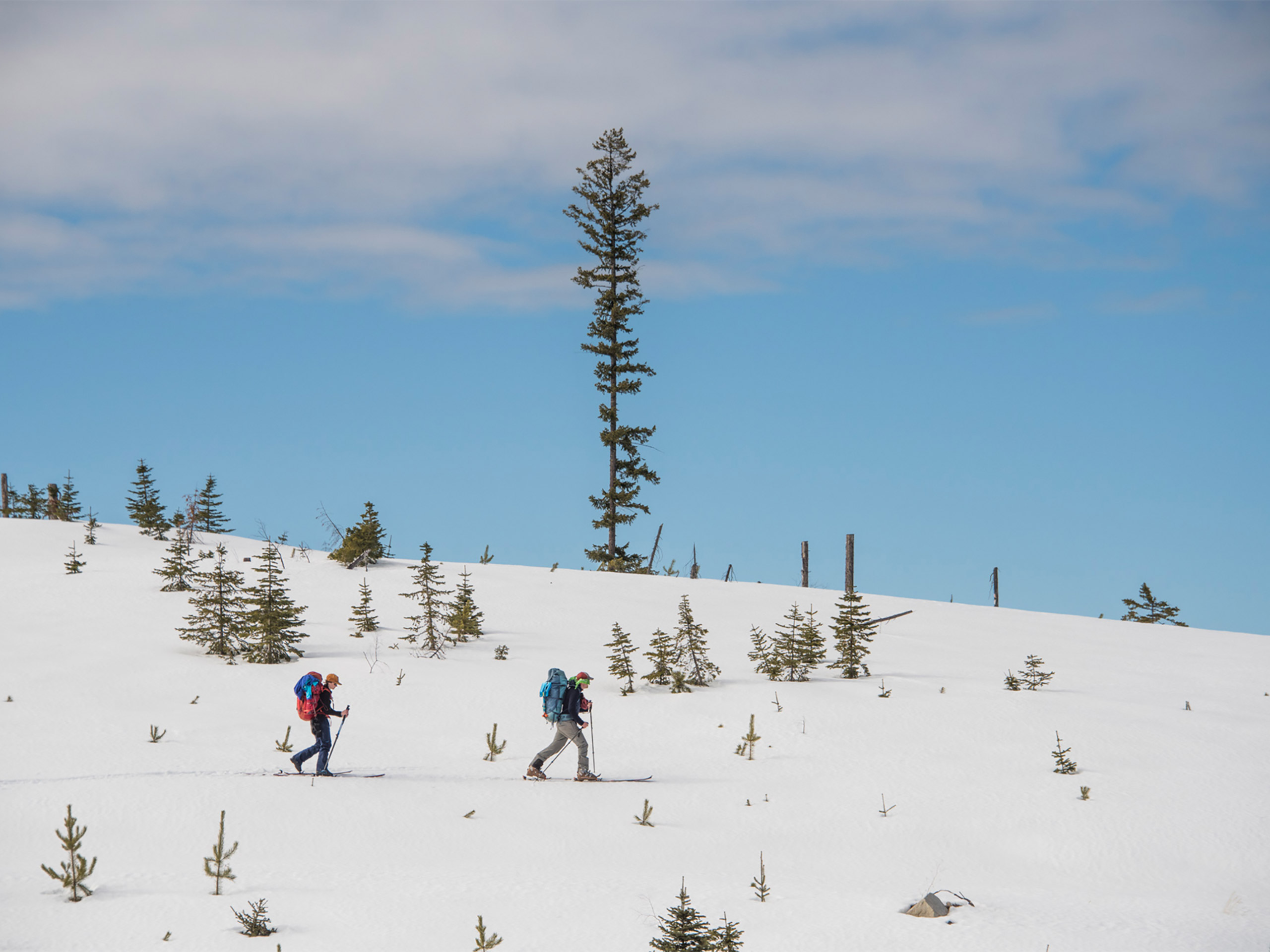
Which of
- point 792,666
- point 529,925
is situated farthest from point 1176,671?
point 529,925

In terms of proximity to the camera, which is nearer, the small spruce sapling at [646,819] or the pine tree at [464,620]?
the small spruce sapling at [646,819]

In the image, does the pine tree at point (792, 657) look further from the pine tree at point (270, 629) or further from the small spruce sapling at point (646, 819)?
the pine tree at point (270, 629)

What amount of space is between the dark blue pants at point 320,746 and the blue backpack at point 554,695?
261 centimetres

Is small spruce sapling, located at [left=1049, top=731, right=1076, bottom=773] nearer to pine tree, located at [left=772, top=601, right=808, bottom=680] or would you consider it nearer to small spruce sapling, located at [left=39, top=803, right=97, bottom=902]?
pine tree, located at [left=772, top=601, right=808, bottom=680]

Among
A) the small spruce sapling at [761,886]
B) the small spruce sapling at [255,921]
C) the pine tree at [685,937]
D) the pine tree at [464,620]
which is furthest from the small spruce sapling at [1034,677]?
the small spruce sapling at [255,921]

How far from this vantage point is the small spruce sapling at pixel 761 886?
861 centimetres

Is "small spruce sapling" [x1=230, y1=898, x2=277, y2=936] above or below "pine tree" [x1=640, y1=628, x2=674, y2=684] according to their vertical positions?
below

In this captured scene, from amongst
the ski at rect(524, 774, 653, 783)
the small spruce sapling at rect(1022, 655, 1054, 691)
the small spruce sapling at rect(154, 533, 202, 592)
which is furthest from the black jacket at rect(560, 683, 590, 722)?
the small spruce sapling at rect(154, 533, 202, 592)

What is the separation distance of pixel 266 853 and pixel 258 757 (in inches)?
140

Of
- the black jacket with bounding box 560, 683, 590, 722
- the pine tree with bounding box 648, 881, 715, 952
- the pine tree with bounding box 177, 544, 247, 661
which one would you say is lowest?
the pine tree with bounding box 648, 881, 715, 952

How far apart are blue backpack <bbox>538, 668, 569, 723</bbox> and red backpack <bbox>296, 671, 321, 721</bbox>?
8.85 ft

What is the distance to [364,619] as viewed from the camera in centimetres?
2019

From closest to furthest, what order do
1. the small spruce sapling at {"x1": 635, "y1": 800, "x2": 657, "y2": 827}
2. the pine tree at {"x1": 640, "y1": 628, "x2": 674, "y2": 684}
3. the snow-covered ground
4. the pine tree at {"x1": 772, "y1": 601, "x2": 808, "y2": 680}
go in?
the snow-covered ground → the small spruce sapling at {"x1": 635, "y1": 800, "x2": 657, "y2": 827} → the pine tree at {"x1": 640, "y1": 628, "x2": 674, "y2": 684} → the pine tree at {"x1": 772, "y1": 601, "x2": 808, "y2": 680}

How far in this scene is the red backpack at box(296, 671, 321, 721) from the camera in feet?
39.0
